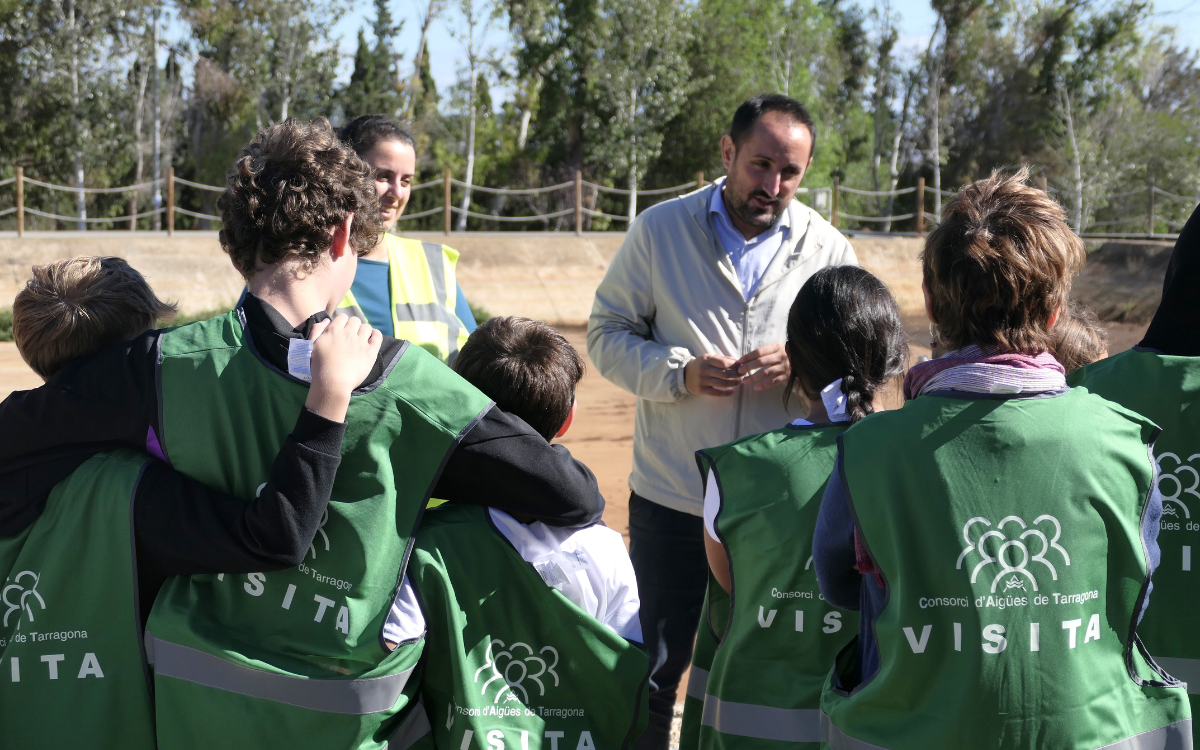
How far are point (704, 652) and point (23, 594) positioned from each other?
129cm

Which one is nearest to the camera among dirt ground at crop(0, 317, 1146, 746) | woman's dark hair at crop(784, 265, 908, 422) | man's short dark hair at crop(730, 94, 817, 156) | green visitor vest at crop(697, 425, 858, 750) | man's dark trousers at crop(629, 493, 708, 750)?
green visitor vest at crop(697, 425, 858, 750)

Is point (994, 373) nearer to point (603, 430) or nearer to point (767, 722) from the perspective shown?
point (767, 722)

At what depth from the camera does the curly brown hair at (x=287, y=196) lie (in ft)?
5.50

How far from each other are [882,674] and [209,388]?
1.11 meters

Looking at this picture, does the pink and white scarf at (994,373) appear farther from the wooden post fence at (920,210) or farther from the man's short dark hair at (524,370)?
the wooden post fence at (920,210)

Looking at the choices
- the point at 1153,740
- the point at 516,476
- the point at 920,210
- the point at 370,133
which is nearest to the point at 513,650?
the point at 516,476

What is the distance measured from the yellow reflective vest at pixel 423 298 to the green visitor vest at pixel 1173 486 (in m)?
1.61

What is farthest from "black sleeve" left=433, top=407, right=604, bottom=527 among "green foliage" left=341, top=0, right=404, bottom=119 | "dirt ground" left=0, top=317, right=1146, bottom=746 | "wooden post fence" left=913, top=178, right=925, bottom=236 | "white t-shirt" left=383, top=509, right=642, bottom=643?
"green foliage" left=341, top=0, right=404, bottom=119

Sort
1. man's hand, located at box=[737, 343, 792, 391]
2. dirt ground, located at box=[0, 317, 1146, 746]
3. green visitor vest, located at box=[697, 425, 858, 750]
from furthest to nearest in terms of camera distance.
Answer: dirt ground, located at box=[0, 317, 1146, 746], man's hand, located at box=[737, 343, 792, 391], green visitor vest, located at box=[697, 425, 858, 750]

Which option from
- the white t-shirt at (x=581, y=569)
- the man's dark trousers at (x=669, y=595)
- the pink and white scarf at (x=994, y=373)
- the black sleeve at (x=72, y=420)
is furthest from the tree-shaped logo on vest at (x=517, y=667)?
the man's dark trousers at (x=669, y=595)

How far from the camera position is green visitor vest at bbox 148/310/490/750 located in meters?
1.61

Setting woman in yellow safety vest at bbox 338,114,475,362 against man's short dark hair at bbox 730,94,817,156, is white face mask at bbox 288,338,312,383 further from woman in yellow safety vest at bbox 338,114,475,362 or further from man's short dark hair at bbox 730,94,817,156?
man's short dark hair at bbox 730,94,817,156

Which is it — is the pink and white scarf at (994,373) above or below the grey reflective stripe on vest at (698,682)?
above

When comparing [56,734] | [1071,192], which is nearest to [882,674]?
[56,734]
